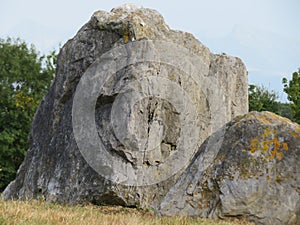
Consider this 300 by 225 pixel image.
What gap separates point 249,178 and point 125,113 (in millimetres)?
3305

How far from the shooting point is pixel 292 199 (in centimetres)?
788

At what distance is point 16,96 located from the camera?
101 feet

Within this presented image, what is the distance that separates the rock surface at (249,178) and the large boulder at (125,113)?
210 centimetres

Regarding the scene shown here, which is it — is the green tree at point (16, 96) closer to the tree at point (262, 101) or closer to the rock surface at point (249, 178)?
the tree at point (262, 101)

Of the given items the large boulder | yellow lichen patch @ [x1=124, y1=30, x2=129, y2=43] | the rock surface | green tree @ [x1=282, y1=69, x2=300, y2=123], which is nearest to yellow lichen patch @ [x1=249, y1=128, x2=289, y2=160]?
the rock surface

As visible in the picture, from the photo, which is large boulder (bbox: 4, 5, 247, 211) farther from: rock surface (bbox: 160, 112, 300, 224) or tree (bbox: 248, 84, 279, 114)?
tree (bbox: 248, 84, 279, 114)

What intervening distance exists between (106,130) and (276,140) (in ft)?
12.5

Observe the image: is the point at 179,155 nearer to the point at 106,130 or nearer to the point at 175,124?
the point at 175,124

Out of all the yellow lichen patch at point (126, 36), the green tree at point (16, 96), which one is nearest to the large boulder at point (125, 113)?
the yellow lichen patch at point (126, 36)

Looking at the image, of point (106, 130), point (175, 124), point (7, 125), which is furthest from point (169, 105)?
point (7, 125)

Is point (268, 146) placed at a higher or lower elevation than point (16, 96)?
lower

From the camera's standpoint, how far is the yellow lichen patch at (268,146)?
8023mm

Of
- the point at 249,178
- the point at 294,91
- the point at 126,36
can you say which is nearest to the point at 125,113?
the point at 126,36

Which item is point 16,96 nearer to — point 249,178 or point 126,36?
point 126,36
